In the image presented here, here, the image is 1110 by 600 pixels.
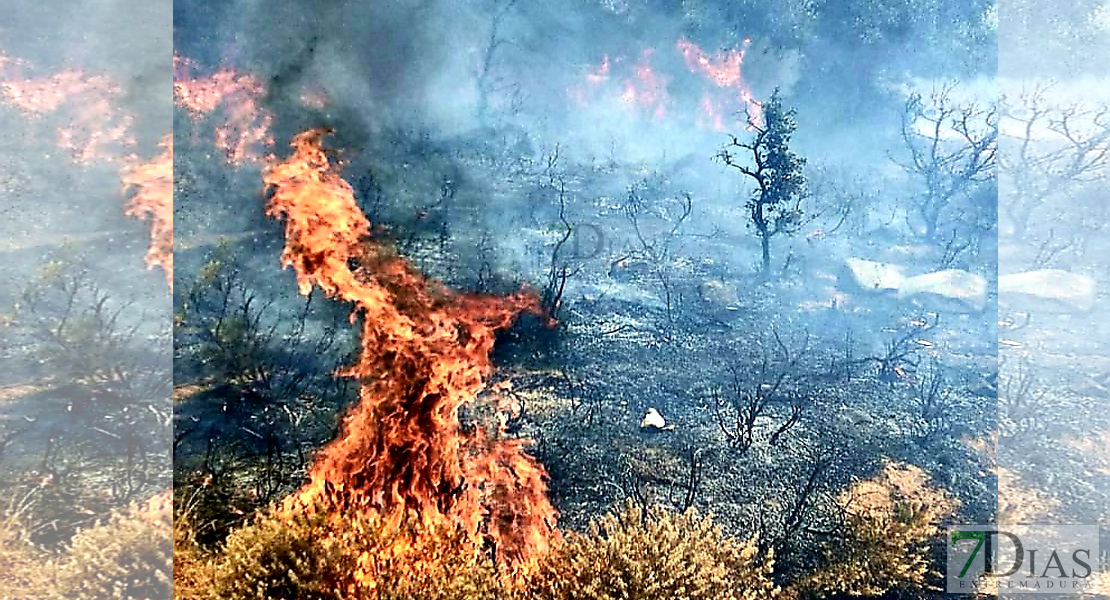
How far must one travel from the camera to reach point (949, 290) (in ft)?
11.5

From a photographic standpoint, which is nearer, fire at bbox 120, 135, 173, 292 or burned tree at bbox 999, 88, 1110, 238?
fire at bbox 120, 135, 173, 292

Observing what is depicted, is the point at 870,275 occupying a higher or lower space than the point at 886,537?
higher

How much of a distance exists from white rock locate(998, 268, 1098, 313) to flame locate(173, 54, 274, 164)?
3494 millimetres

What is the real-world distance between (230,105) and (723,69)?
2216 millimetres

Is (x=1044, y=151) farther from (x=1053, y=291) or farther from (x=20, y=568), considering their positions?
(x=20, y=568)

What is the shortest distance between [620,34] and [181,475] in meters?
2.76

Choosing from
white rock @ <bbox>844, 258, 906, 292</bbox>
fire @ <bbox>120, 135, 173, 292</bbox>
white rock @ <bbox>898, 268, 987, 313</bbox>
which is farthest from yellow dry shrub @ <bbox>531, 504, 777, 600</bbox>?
fire @ <bbox>120, 135, 173, 292</bbox>

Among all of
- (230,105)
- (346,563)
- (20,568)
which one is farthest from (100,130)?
(346,563)

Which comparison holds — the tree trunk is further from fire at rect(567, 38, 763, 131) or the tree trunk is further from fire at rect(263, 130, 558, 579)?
fire at rect(263, 130, 558, 579)

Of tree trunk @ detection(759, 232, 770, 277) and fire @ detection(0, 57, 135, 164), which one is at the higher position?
fire @ detection(0, 57, 135, 164)

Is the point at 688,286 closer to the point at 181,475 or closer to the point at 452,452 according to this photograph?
the point at 452,452

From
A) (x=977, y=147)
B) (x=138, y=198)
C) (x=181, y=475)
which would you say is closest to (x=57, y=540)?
(x=181, y=475)

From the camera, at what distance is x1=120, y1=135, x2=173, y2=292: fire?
323 centimetres

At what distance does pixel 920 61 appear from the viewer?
3.49 m
